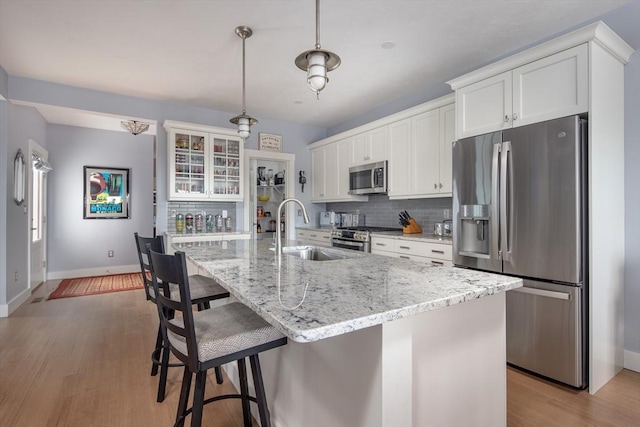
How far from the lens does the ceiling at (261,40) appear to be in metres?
2.39

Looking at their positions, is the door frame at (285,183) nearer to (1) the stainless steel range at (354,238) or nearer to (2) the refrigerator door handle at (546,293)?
(1) the stainless steel range at (354,238)

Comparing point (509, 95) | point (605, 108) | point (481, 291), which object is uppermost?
point (509, 95)

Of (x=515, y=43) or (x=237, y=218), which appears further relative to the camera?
(x=237, y=218)

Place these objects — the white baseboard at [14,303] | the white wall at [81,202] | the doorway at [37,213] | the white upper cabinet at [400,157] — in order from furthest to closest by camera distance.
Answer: the white wall at [81,202]
the doorway at [37,213]
the white upper cabinet at [400,157]
the white baseboard at [14,303]

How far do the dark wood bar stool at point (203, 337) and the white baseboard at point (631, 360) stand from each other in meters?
2.66

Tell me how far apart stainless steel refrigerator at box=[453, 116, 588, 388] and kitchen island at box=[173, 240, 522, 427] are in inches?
41.9

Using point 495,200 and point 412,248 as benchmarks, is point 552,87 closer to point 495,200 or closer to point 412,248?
point 495,200

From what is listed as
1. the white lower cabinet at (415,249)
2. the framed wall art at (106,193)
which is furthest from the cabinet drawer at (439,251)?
the framed wall art at (106,193)

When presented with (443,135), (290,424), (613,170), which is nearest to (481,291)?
(290,424)

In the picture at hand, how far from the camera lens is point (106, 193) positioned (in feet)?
19.4

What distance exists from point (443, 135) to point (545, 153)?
122cm

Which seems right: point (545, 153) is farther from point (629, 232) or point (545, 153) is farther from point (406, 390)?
point (406, 390)

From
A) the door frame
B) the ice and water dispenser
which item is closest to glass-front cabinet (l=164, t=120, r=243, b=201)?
the door frame

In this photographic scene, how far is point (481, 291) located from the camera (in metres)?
1.18
